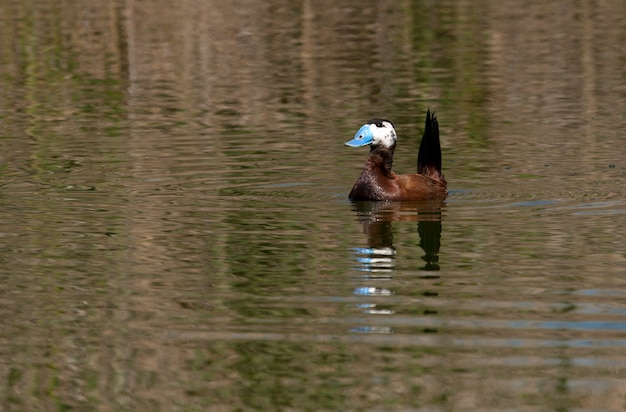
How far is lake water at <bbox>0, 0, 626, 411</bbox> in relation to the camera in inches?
293

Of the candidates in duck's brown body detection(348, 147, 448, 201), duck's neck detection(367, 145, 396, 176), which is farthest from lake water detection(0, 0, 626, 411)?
duck's neck detection(367, 145, 396, 176)

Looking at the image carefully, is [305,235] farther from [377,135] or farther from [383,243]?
[377,135]

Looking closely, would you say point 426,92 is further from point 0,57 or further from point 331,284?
point 331,284

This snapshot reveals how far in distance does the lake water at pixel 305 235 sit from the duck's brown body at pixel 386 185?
15cm

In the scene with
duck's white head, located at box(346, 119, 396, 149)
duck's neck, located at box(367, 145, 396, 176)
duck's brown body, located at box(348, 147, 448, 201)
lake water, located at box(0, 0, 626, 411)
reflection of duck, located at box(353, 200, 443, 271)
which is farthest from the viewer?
duck's white head, located at box(346, 119, 396, 149)

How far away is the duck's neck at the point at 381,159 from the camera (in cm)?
1337

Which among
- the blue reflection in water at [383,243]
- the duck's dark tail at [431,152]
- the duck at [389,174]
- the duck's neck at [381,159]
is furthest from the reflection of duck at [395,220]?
the duck's dark tail at [431,152]

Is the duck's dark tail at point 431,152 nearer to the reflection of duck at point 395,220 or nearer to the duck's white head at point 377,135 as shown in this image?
the duck's white head at point 377,135

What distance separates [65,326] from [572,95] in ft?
41.7

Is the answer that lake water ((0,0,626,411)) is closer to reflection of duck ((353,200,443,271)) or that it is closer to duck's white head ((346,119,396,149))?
reflection of duck ((353,200,443,271))

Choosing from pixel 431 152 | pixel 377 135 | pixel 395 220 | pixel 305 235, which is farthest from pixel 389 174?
pixel 305 235

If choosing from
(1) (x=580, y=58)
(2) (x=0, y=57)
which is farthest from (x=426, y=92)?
(2) (x=0, y=57)

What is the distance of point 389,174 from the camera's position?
13.4 m

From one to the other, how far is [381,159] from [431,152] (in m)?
0.64
